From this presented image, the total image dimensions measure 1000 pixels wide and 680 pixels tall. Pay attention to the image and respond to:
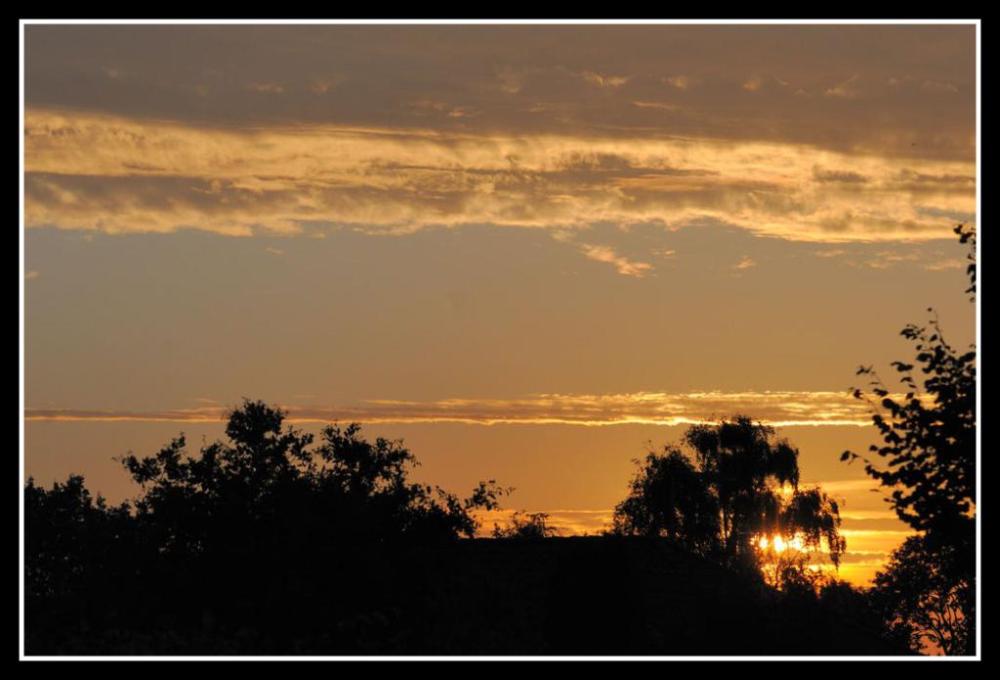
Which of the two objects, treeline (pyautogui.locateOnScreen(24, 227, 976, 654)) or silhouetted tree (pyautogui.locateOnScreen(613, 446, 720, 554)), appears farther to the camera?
silhouetted tree (pyautogui.locateOnScreen(613, 446, 720, 554))

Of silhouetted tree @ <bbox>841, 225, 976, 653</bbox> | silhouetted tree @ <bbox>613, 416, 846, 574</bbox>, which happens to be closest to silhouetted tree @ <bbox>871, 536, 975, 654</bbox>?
silhouetted tree @ <bbox>613, 416, 846, 574</bbox>

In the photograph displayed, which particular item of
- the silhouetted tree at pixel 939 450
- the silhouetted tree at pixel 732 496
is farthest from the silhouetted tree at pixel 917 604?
the silhouetted tree at pixel 939 450

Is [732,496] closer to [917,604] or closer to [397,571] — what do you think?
[917,604]

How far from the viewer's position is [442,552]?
4572cm

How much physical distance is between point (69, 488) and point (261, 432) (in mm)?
38727

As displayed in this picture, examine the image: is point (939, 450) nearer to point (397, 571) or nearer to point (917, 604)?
point (397, 571)

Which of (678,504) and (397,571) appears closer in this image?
(397,571)

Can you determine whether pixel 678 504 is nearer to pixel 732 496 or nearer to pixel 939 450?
pixel 732 496

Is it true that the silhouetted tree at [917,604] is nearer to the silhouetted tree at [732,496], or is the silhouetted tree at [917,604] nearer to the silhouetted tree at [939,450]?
the silhouetted tree at [732,496]

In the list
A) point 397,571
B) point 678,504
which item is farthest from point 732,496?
point 397,571

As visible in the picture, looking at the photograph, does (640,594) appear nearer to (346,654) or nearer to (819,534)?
(346,654)

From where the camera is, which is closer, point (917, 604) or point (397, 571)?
point (397, 571)

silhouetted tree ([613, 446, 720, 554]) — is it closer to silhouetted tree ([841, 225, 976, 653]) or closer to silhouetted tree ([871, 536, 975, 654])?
silhouetted tree ([871, 536, 975, 654])
